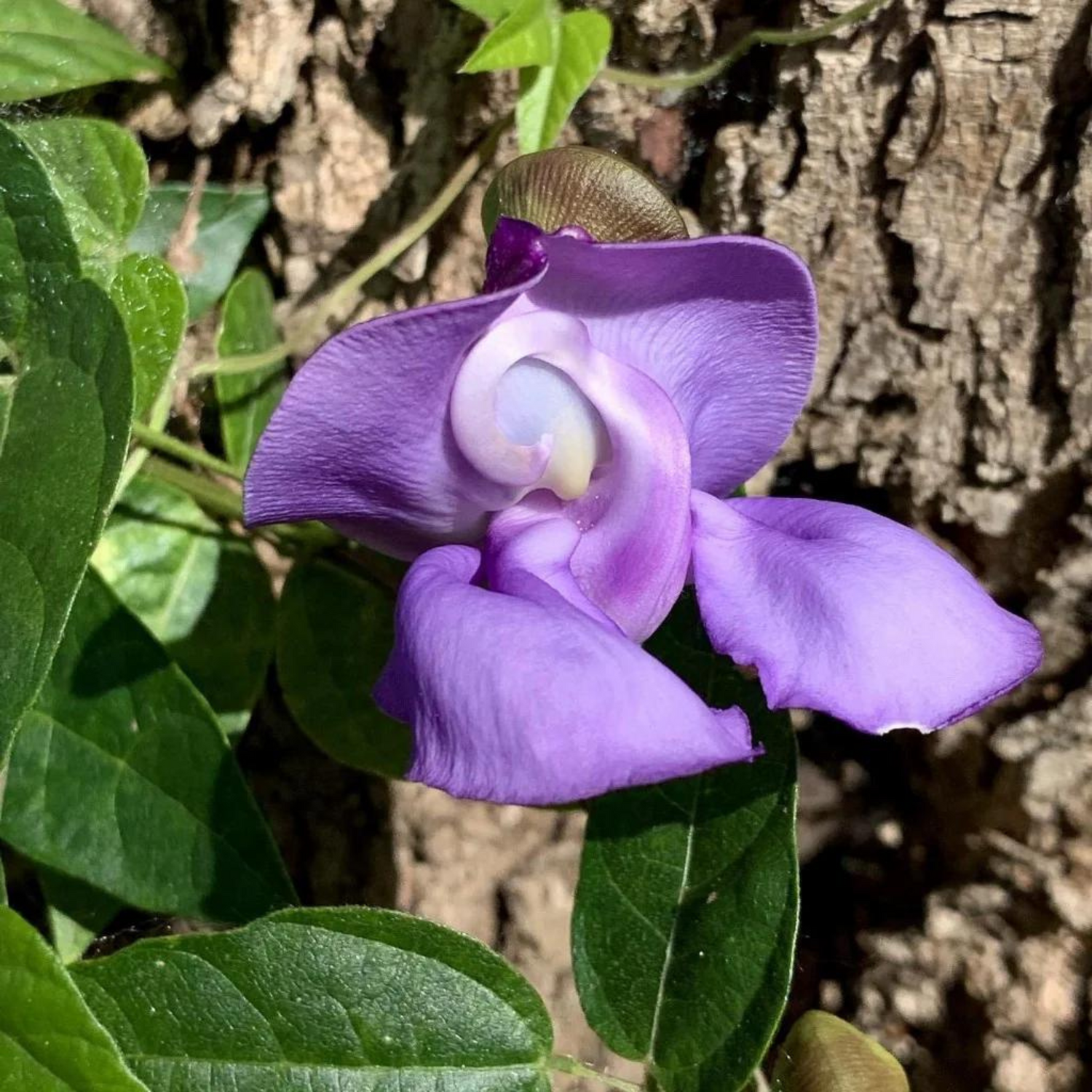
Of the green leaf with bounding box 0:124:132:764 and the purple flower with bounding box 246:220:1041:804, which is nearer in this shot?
the purple flower with bounding box 246:220:1041:804

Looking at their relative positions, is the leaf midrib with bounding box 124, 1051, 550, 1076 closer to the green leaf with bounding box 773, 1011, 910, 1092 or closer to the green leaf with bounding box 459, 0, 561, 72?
the green leaf with bounding box 773, 1011, 910, 1092

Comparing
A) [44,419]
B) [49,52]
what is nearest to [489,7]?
[49,52]

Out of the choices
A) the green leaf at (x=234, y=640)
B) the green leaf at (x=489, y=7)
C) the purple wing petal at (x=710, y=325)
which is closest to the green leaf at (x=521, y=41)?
the green leaf at (x=489, y=7)

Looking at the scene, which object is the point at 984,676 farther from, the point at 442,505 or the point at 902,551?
the point at 442,505

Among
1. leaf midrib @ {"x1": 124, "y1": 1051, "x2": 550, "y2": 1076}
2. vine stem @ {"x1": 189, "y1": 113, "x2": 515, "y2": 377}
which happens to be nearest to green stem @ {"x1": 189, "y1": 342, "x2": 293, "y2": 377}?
vine stem @ {"x1": 189, "y1": 113, "x2": 515, "y2": 377}

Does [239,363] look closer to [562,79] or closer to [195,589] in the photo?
[195,589]

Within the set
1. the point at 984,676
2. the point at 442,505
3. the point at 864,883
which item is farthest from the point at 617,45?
the point at 864,883
